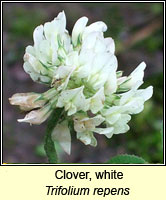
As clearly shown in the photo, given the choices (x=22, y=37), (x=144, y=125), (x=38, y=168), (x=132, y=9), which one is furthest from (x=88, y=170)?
(x=132, y=9)

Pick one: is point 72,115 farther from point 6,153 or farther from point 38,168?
point 6,153

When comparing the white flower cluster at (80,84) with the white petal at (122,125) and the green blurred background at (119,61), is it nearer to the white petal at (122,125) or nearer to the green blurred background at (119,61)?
the white petal at (122,125)

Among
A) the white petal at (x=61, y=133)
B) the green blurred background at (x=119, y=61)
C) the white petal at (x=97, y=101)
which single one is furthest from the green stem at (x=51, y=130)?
the green blurred background at (x=119, y=61)

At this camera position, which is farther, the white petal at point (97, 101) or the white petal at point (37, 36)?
the white petal at point (37, 36)

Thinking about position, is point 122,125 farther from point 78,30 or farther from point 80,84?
point 78,30

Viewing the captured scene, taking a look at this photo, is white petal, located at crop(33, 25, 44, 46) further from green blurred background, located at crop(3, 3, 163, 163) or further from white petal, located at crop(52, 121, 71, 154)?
green blurred background, located at crop(3, 3, 163, 163)

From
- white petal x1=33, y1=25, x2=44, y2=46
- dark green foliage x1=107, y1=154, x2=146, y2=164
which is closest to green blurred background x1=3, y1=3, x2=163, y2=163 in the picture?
dark green foliage x1=107, y1=154, x2=146, y2=164

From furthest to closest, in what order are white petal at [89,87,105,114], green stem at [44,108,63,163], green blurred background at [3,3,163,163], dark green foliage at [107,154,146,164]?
1. green blurred background at [3,3,163,163]
2. dark green foliage at [107,154,146,164]
3. green stem at [44,108,63,163]
4. white petal at [89,87,105,114]
